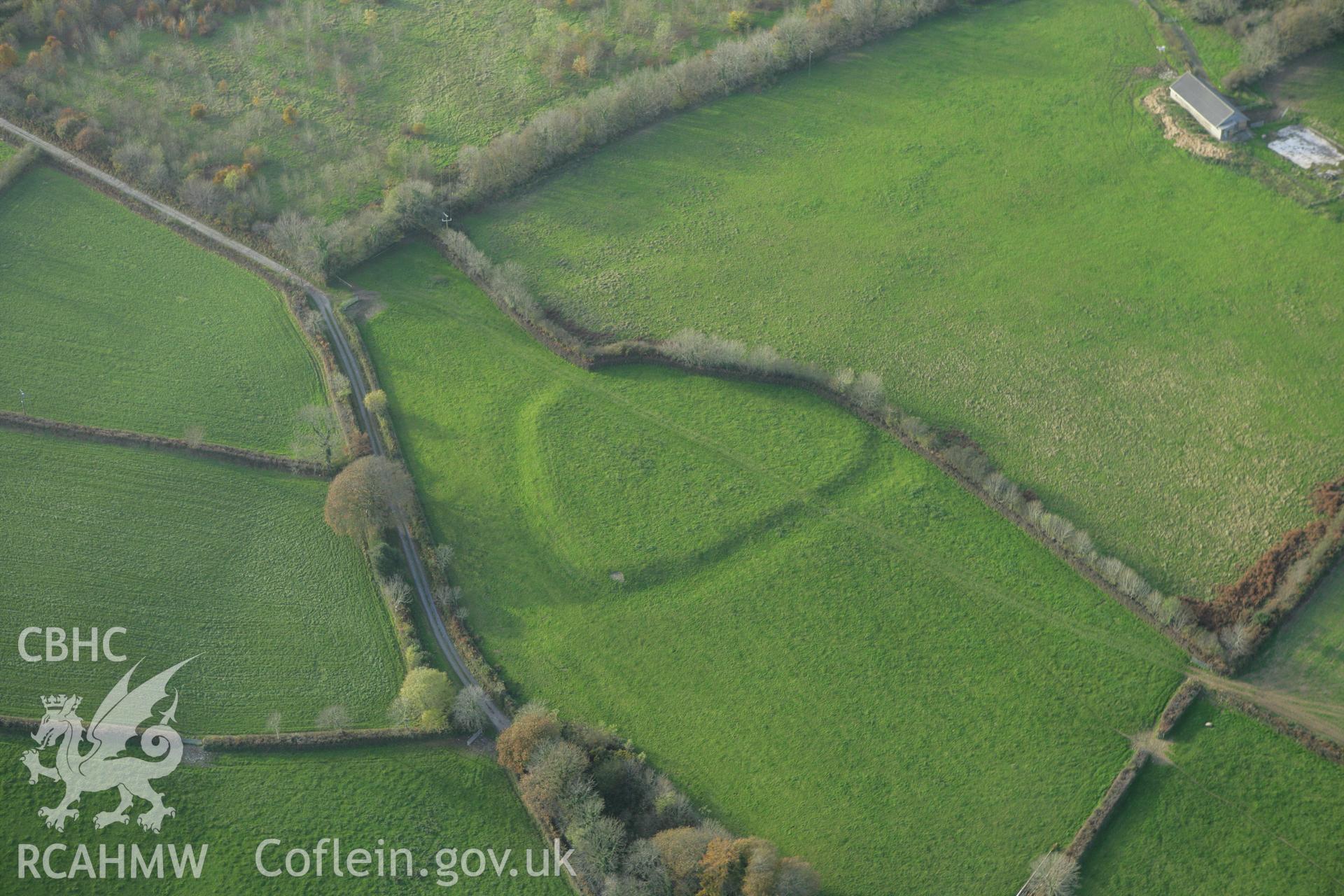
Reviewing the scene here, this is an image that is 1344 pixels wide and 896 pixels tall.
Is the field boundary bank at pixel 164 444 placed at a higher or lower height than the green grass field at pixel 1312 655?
lower

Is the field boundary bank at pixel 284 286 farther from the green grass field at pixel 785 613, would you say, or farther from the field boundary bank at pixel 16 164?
the green grass field at pixel 785 613

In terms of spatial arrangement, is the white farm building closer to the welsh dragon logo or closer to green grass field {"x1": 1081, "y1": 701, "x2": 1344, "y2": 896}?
green grass field {"x1": 1081, "y1": 701, "x2": 1344, "y2": 896}

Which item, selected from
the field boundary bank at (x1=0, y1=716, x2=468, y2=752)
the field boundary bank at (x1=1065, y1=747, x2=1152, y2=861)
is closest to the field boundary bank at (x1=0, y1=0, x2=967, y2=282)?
the field boundary bank at (x1=0, y1=716, x2=468, y2=752)

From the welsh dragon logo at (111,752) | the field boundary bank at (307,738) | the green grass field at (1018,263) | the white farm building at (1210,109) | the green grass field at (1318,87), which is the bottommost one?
the welsh dragon logo at (111,752)

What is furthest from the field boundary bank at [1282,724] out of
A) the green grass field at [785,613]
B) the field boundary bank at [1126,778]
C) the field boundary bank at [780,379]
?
the green grass field at [785,613]

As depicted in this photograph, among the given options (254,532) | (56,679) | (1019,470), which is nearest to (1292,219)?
(1019,470)

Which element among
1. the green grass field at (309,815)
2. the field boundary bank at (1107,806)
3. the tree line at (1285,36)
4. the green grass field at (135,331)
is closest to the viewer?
the green grass field at (309,815)

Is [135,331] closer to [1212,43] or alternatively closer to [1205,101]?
[1205,101]
